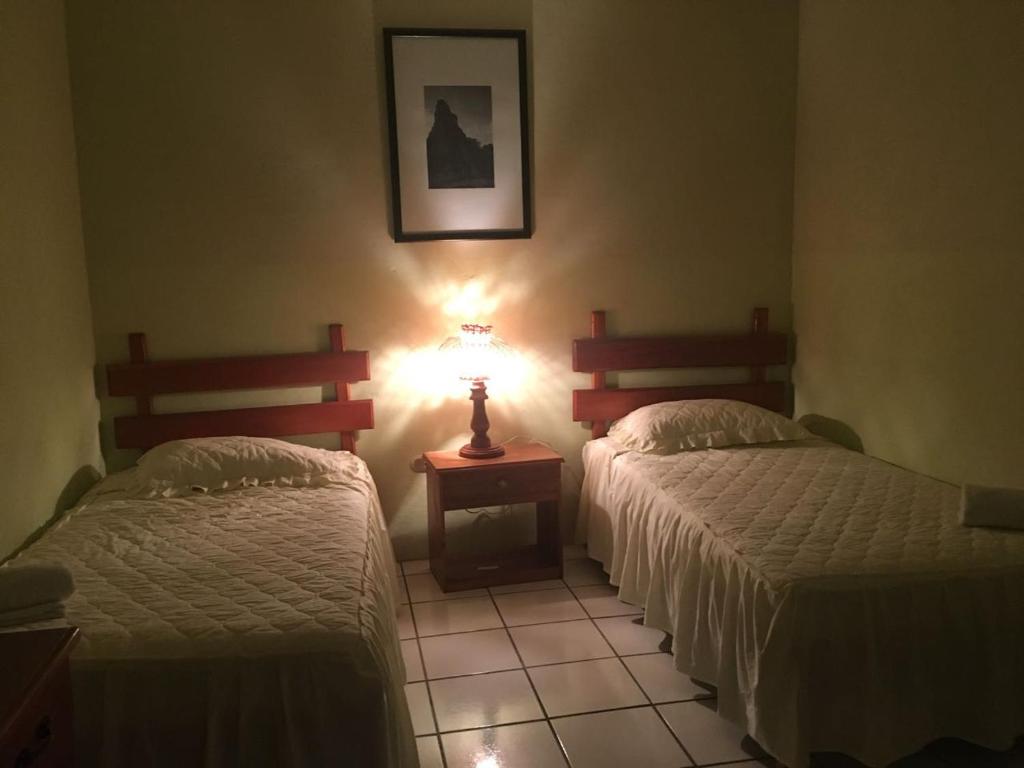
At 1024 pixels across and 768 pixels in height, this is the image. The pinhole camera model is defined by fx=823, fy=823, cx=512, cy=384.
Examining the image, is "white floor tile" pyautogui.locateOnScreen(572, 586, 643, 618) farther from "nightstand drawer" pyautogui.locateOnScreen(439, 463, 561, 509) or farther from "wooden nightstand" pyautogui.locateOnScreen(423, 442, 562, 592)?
"nightstand drawer" pyautogui.locateOnScreen(439, 463, 561, 509)

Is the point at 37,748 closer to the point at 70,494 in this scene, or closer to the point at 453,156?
the point at 70,494

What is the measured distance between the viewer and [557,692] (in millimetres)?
2537

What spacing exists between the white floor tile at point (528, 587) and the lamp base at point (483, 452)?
0.53 m

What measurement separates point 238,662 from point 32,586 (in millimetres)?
498

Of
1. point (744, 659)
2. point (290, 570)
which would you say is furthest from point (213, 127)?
point (744, 659)

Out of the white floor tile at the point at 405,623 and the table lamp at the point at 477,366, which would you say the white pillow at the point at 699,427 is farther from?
the white floor tile at the point at 405,623

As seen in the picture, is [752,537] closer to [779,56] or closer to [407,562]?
[407,562]

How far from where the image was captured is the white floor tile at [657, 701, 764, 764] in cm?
220

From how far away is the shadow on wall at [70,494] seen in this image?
2578 millimetres

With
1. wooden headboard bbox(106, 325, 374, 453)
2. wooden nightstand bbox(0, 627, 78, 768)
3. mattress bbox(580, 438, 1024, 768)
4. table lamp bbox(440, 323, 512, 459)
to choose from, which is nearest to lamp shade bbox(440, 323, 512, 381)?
table lamp bbox(440, 323, 512, 459)

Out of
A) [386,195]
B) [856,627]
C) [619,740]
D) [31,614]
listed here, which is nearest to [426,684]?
[619,740]

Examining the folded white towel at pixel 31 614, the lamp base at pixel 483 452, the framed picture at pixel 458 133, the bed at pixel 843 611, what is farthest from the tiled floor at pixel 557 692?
the framed picture at pixel 458 133

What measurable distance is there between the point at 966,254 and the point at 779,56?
1.42 meters

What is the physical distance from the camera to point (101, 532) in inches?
99.0
